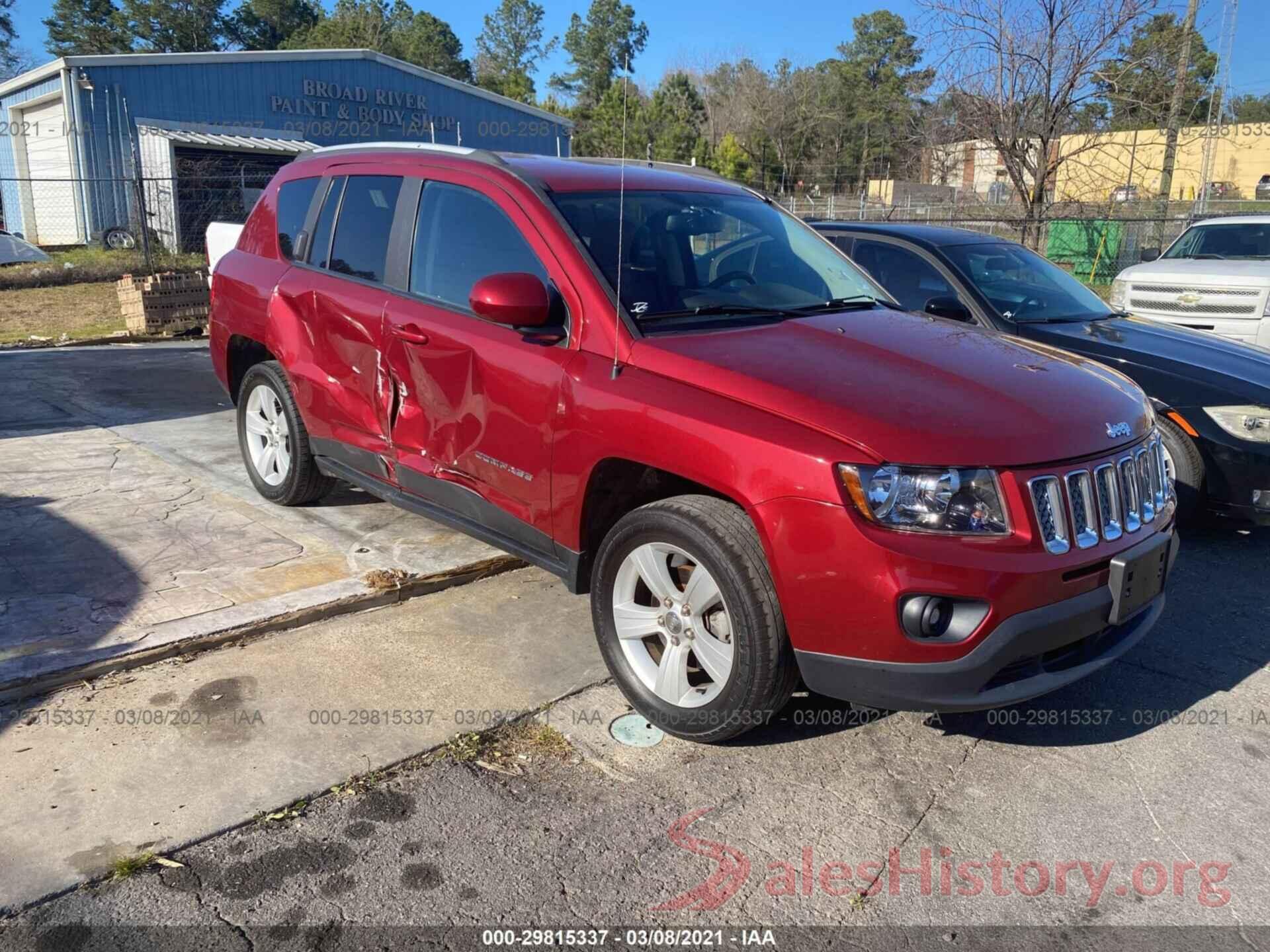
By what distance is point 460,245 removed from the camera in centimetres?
431

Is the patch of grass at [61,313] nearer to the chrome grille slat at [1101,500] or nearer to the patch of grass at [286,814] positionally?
the patch of grass at [286,814]

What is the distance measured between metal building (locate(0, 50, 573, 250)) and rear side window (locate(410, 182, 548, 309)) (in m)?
18.0

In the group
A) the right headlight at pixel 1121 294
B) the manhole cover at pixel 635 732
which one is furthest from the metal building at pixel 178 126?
the manhole cover at pixel 635 732

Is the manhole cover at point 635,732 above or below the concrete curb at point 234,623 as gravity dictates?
below

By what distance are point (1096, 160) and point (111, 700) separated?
2262 cm

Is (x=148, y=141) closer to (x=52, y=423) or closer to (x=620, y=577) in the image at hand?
(x=52, y=423)

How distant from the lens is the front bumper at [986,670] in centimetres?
297

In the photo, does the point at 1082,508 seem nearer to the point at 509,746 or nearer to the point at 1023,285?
the point at 509,746

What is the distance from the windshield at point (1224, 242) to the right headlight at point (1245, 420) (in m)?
5.73

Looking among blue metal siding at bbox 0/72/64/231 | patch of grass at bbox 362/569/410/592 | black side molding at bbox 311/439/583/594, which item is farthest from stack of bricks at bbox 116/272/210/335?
blue metal siding at bbox 0/72/64/231

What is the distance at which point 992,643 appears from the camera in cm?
296

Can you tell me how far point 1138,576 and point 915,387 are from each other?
0.98 metres

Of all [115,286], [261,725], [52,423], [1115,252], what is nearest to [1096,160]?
[1115,252]

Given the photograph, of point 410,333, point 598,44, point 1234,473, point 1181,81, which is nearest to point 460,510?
point 410,333
